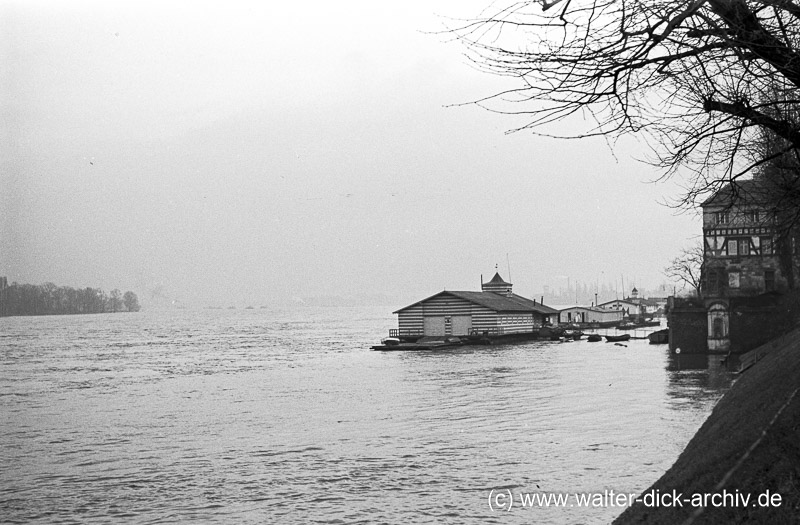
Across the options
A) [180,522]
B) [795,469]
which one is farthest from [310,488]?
[795,469]

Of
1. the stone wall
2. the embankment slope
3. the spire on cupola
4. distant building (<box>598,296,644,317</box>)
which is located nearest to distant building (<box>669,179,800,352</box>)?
the stone wall

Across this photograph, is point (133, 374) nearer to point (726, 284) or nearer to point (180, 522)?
point (726, 284)

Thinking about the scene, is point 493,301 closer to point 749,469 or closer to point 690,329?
point 690,329

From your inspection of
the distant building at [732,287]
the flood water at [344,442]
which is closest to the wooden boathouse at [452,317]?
the flood water at [344,442]

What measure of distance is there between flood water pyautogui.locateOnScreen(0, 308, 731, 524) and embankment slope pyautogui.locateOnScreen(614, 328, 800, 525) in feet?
11.4

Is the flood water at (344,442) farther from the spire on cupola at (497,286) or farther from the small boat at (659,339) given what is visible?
the spire on cupola at (497,286)

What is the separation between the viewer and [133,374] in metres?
56.8

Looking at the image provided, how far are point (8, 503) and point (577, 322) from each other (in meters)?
123

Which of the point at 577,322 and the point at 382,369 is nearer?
the point at 382,369

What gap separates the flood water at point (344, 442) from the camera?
56.2 feet

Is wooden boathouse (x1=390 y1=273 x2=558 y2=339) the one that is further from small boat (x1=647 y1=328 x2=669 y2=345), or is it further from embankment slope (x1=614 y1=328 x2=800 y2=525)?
embankment slope (x1=614 y1=328 x2=800 y2=525)

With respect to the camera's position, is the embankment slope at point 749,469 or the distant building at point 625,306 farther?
the distant building at point 625,306

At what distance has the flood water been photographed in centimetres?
1712

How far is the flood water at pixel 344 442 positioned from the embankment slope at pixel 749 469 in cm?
346
